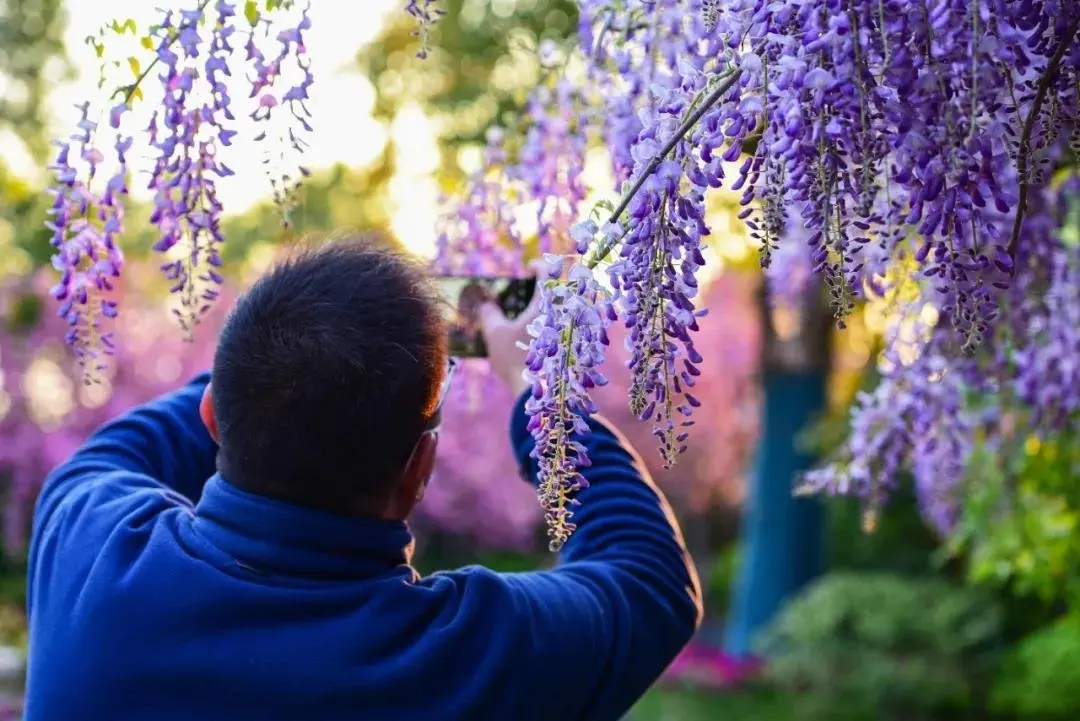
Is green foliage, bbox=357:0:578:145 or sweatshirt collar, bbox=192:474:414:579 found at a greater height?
green foliage, bbox=357:0:578:145

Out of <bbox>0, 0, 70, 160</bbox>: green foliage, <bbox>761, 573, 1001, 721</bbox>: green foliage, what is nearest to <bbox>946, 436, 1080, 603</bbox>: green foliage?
<bbox>761, 573, 1001, 721</bbox>: green foliage

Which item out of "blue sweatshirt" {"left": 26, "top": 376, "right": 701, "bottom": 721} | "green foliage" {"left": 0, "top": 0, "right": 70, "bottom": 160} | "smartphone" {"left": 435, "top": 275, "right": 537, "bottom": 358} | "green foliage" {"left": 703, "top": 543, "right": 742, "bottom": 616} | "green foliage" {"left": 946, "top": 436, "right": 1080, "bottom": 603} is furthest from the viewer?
"green foliage" {"left": 703, "top": 543, "right": 742, "bottom": 616}

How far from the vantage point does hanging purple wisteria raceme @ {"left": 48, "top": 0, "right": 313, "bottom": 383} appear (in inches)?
74.3

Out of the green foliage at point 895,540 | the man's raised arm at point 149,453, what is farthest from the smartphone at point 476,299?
the green foliage at point 895,540

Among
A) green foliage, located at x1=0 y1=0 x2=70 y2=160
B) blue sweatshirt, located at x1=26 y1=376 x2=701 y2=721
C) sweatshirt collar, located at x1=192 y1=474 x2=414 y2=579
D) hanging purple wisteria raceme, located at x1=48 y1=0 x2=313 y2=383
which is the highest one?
green foliage, located at x1=0 y1=0 x2=70 y2=160

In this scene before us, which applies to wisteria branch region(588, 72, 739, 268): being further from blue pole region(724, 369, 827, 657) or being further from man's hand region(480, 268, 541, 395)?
blue pole region(724, 369, 827, 657)

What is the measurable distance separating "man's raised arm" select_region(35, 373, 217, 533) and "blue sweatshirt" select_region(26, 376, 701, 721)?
0.10m

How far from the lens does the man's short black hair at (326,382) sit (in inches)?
57.0

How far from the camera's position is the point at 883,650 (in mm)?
8836

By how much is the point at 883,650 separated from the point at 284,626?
7975 millimetres

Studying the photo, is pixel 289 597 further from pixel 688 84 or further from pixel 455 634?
pixel 688 84

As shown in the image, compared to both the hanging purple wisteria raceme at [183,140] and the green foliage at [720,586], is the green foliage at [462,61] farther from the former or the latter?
the green foliage at [720,586]

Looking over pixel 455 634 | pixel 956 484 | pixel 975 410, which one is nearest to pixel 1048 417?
pixel 975 410

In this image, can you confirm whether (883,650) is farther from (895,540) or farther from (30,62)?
(30,62)
